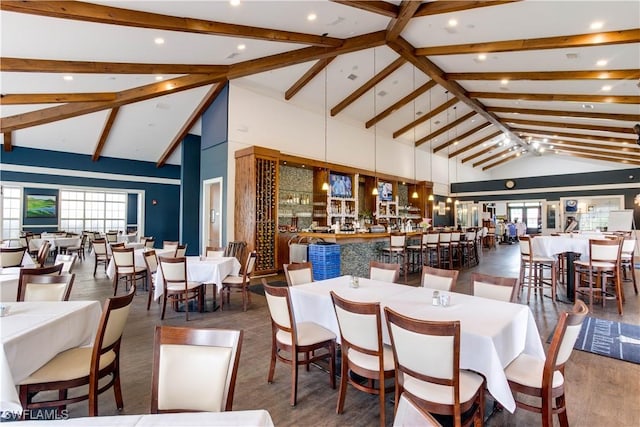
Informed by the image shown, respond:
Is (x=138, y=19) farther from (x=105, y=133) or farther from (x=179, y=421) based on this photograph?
(x=105, y=133)

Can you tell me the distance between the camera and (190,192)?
11.2 m

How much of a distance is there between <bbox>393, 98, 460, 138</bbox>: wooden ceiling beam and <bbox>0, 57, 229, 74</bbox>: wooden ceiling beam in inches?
323

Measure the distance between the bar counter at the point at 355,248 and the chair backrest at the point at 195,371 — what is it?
4.67 metres

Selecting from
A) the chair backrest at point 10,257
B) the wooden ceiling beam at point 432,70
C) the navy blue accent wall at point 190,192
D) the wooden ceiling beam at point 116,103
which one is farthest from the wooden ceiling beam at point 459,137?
the chair backrest at point 10,257

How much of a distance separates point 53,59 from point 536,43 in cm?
877

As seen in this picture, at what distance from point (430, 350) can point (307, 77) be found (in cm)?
826

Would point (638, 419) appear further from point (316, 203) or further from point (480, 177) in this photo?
point (480, 177)

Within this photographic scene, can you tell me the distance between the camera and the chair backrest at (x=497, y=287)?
9.24 feet

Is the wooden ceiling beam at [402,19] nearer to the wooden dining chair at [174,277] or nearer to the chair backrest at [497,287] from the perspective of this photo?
the chair backrest at [497,287]

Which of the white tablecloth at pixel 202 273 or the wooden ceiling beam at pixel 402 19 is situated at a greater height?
the wooden ceiling beam at pixel 402 19

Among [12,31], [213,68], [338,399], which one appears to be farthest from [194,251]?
[338,399]

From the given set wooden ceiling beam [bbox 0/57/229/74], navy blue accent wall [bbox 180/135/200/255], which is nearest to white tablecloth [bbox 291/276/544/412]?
wooden ceiling beam [bbox 0/57/229/74]

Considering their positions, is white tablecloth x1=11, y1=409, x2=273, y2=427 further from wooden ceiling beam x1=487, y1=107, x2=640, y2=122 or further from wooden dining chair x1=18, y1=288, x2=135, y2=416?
wooden ceiling beam x1=487, y1=107, x2=640, y2=122

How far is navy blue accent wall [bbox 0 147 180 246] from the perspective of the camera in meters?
10.8
